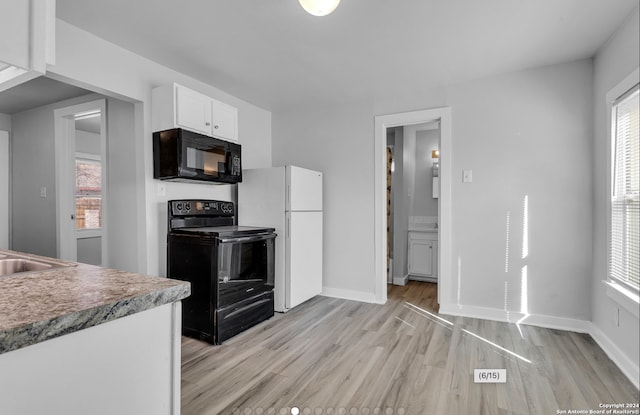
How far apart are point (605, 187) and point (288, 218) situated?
248 centimetres

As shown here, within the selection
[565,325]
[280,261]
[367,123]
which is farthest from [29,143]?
[565,325]

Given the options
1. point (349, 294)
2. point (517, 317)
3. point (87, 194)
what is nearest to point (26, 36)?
point (349, 294)

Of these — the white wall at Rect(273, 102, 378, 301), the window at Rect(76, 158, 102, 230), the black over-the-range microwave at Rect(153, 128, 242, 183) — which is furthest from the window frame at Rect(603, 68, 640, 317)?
the window at Rect(76, 158, 102, 230)

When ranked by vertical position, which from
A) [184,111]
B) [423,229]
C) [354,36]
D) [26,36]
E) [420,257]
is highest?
[354,36]

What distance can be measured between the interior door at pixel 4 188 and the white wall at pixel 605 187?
6152mm

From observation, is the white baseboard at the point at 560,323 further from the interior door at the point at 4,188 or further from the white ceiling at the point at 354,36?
the interior door at the point at 4,188

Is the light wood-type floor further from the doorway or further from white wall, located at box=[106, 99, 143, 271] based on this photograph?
the doorway

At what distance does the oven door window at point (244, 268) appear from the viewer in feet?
8.13

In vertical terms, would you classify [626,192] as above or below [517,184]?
below

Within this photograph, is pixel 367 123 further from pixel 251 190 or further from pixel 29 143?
pixel 29 143

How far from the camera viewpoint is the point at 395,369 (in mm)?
2068

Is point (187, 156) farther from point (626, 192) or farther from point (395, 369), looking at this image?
point (626, 192)

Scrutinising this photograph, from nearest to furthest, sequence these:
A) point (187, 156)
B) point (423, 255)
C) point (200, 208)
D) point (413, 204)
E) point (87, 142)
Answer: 1. point (187, 156)
2. point (200, 208)
3. point (423, 255)
4. point (413, 204)
5. point (87, 142)

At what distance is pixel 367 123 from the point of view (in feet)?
11.7
